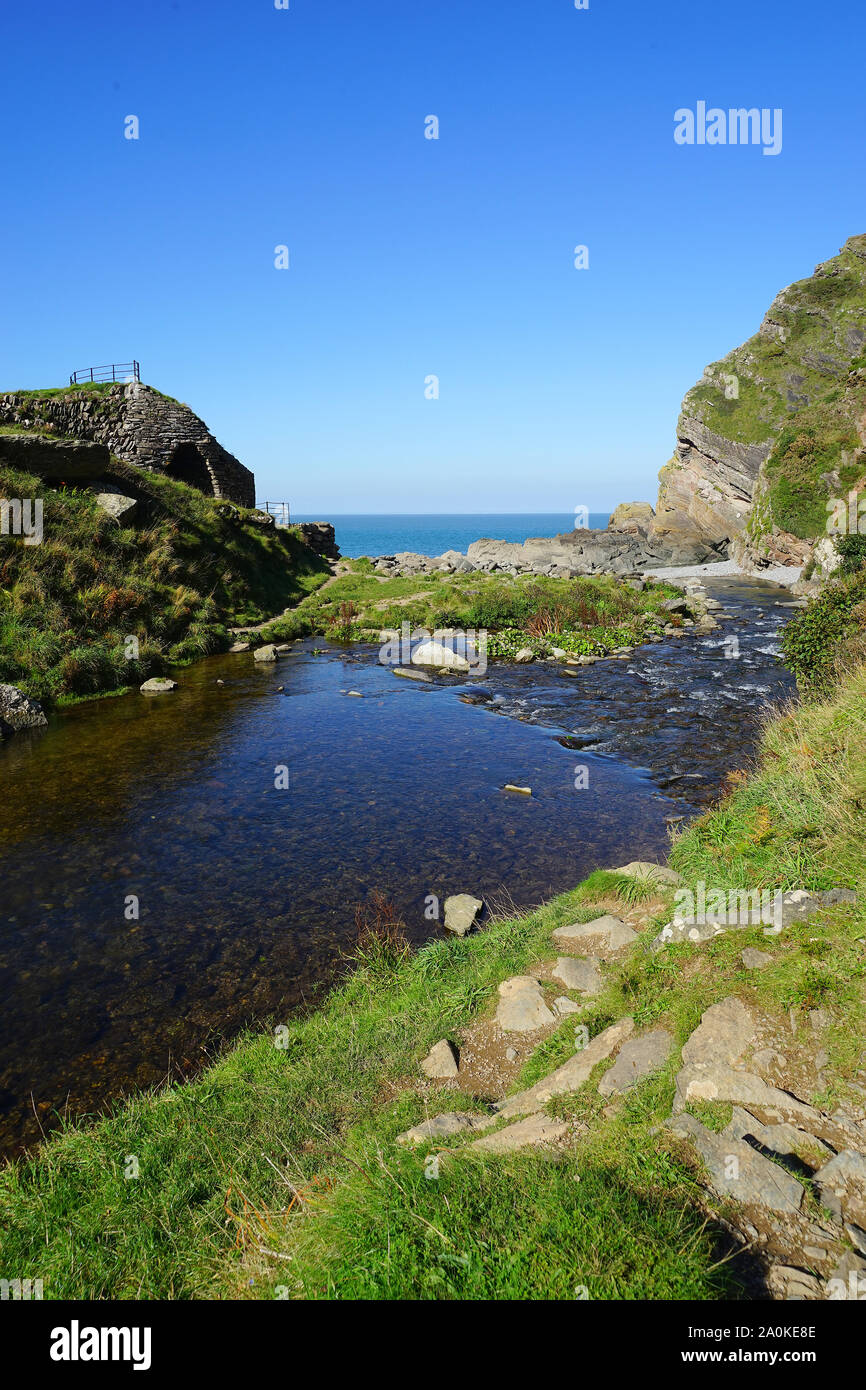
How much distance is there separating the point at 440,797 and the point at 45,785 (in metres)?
9.85

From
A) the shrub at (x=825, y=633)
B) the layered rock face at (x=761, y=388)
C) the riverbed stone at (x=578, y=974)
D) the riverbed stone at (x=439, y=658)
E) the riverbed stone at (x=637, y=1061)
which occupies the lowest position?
the riverbed stone at (x=578, y=974)

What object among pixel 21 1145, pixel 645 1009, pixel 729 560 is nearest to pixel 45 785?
pixel 21 1145

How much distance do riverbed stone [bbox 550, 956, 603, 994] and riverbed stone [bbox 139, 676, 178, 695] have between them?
2136 centimetres

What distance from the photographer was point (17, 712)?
2095 centimetres

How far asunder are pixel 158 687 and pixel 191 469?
2432 centimetres

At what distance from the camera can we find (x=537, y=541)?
274ft

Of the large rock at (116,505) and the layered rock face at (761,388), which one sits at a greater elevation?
the layered rock face at (761,388)

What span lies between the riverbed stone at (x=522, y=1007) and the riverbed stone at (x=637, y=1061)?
1.56m

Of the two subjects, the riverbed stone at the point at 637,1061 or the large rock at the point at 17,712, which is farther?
the large rock at the point at 17,712

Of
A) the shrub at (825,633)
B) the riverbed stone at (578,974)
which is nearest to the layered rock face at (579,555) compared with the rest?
the shrub at (825,633)

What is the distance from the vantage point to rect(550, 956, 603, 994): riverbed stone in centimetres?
756

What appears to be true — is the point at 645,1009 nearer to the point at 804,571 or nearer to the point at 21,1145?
the point at 21,1145

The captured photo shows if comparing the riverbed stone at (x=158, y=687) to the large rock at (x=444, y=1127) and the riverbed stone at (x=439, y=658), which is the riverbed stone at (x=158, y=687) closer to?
the riverbed stone at (x=439, y=658)

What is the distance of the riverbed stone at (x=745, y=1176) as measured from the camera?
402 centimetres
